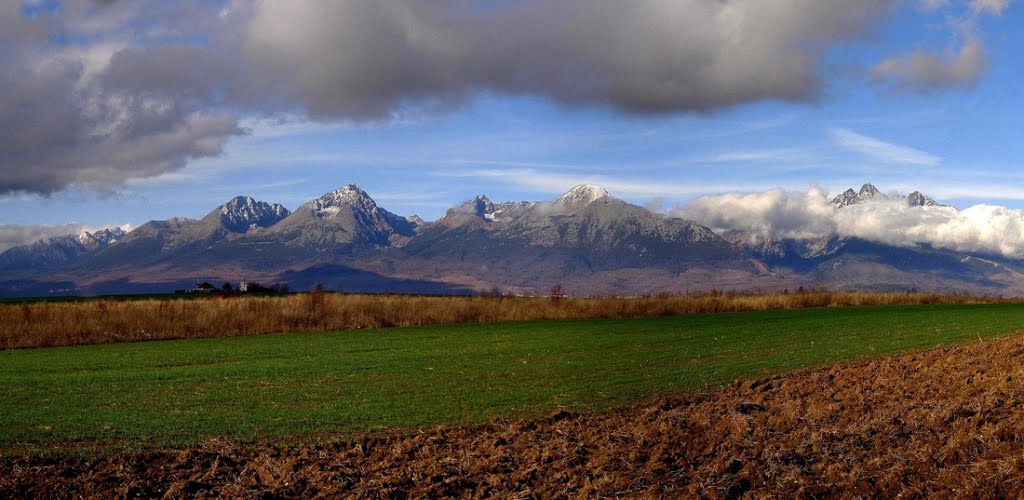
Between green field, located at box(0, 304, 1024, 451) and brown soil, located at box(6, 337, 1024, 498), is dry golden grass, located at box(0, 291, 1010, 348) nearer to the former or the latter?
green field, located at box(0, 304, 1024, 451)

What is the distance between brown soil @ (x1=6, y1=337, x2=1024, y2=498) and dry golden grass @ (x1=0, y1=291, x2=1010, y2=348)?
29931 mm

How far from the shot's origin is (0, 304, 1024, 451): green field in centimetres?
1581

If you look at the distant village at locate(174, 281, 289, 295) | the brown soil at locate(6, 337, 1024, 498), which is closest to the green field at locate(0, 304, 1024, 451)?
the brown soil at locate(6, 337, 1024, 498)

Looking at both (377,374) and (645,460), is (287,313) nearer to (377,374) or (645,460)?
(377,374)

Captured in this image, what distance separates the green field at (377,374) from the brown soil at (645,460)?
7.77 ft

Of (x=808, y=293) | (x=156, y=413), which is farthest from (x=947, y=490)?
(x=808, y=293)

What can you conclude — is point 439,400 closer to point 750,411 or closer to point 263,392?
point 263,392

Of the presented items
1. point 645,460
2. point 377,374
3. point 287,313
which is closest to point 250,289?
point 287,313

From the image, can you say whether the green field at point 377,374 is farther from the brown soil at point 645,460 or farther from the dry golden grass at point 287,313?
the dry golden grass at point 287,313

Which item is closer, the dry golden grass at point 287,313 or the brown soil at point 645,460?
the brown soil at point 645,460

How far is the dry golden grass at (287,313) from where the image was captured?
39.2 meters

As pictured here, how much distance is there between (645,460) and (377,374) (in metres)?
13.4

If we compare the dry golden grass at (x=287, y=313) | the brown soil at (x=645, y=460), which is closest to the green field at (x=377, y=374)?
the brown soil at (x=645, y=460)

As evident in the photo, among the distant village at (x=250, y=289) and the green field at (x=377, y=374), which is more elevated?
the distant village at (x=250, y=289)
